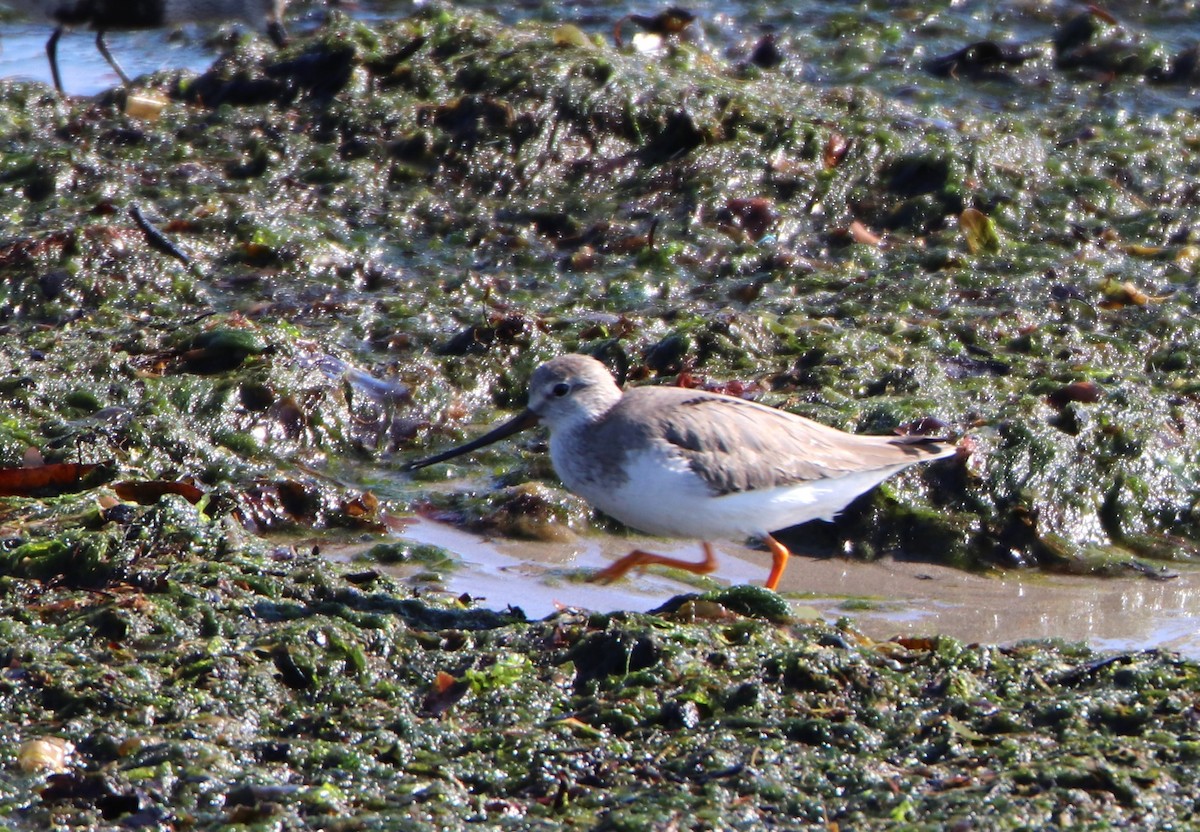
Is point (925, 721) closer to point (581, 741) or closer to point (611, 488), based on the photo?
point (581, 741)

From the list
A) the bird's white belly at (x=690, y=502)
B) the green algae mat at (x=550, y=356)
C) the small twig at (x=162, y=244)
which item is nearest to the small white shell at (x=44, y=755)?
the green algae mat at (x=550, y=356)

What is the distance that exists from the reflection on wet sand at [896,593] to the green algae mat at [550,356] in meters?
0.15

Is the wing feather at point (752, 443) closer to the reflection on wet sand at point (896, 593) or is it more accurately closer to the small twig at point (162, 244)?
the reflection on wet sand at point (896, 593)

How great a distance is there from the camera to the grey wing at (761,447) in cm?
458

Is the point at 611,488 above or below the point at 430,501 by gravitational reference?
above

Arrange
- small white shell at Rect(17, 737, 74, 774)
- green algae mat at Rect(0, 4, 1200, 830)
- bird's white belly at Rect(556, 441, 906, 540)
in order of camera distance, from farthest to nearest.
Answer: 1. bird's white belly at Rect(556, 441, 906, 540)
2. green algae mat at Rect(0, 4, 1200, 830)
3. small white shell at Rect(17, 737, 74, 774)

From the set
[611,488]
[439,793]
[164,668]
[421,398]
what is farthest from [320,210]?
[439,793]

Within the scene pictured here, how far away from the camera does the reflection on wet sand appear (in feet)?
15.3

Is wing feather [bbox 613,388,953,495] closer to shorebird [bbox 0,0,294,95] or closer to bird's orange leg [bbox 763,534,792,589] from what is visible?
bird's orange leg [bbox 763,534,792,589]

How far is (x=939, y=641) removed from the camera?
3963mm

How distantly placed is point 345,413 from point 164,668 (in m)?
2.25

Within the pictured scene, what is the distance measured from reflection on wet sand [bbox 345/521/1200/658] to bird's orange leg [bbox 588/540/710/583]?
0.09 meters

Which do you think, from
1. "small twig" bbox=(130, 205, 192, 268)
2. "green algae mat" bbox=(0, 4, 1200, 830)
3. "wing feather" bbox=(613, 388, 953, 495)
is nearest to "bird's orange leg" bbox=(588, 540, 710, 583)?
"wing feather" bbox=(613, 388, 953, 495)

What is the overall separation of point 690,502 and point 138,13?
6.76 meters
